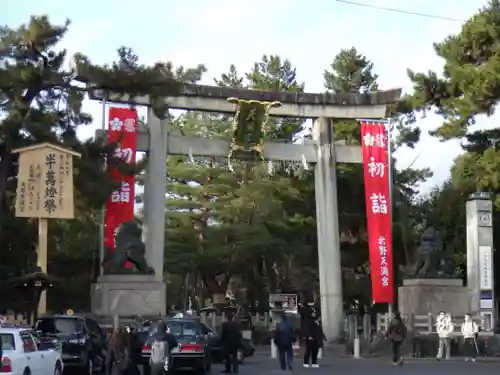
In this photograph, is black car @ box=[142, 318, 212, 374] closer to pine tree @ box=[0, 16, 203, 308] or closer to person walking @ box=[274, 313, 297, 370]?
person walking @ box=[274, 313, 297, 370]

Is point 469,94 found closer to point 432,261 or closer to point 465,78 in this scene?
point 465,78

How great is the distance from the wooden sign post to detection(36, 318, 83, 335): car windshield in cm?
357

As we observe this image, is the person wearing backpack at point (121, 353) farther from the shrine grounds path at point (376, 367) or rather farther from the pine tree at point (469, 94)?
the pine tree at point (469, 94)

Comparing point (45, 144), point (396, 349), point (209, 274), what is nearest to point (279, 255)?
point (209, 274)

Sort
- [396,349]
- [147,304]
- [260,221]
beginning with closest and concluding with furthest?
1. [396,349]
2. [147,304]
3. [260,221]

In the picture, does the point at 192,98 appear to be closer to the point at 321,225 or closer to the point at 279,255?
the point at 321,225

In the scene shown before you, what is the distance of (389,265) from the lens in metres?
32.2

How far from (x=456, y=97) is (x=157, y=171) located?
1120 centimetres

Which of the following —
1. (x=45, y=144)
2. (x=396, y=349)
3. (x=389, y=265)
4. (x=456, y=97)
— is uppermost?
(x=456, y=97)

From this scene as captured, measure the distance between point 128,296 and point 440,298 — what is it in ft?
35.3

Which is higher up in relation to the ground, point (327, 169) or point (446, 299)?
point (327, 169)

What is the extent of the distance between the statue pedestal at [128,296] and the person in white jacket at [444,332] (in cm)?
924

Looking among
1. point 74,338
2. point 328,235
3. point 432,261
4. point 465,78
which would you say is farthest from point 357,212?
point 74,338

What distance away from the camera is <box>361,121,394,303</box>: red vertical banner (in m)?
32.1
